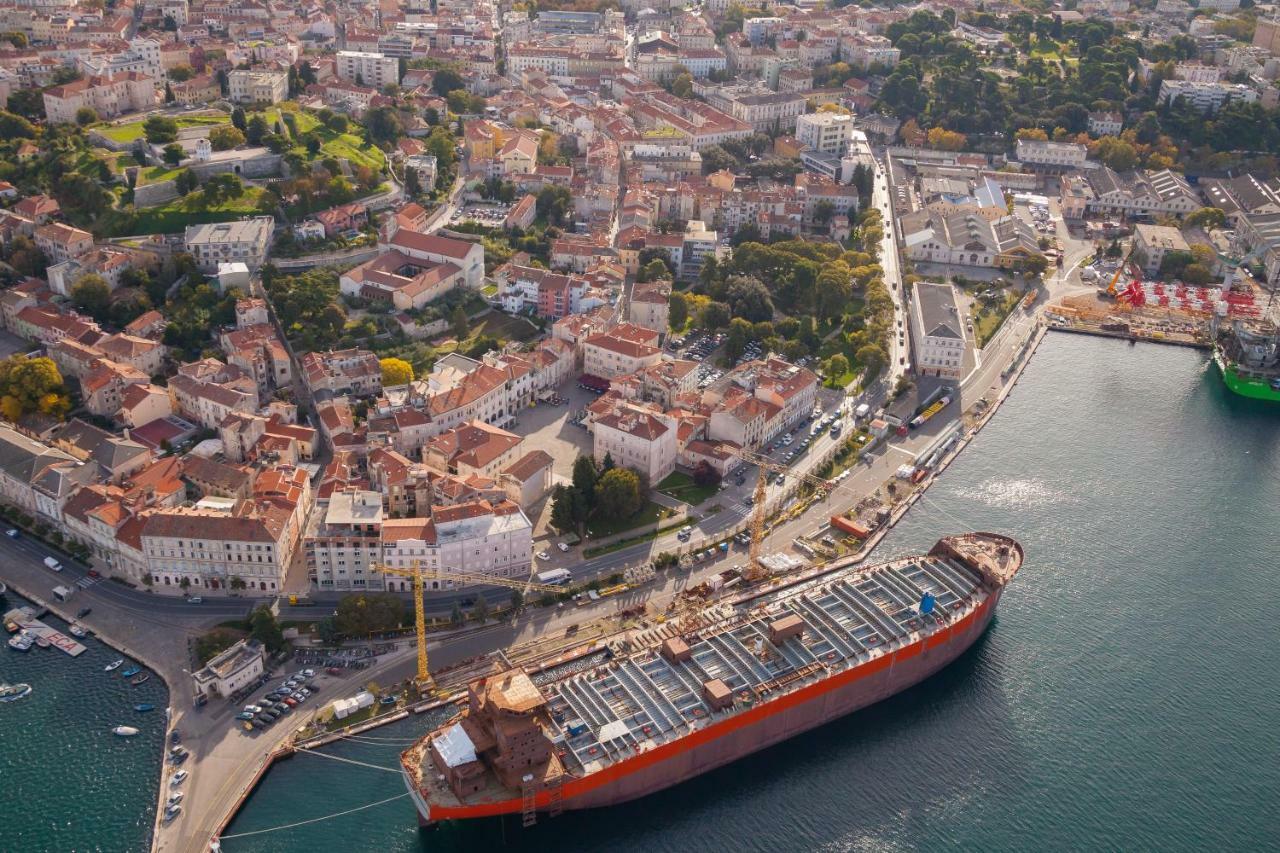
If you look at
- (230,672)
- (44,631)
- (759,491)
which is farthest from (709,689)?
(44,631)

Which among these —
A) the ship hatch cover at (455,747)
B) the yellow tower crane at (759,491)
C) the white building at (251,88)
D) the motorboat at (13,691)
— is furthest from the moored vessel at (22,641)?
the white building at (251,88)

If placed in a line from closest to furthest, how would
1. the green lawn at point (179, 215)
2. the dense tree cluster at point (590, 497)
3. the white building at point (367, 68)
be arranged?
the dense tree cluster at point (590, 497) < the green lawn at point (179, 215) < the white building at point (367, 68)

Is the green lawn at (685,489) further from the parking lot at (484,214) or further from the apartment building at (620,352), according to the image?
the parking lot at (484,214)

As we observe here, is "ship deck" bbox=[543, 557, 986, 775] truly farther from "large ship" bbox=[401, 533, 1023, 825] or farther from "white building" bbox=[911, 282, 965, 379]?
"white building" bbox=[911, 282, 965, 379]

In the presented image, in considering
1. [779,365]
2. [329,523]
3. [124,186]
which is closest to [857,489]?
[779,365]

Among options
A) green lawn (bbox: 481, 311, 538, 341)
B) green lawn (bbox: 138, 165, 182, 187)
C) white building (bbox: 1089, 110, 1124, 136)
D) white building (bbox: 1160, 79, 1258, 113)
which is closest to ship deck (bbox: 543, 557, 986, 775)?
green lawn (bbox: 481, 311, 538, 341)

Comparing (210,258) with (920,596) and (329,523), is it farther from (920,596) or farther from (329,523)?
(920,596)
